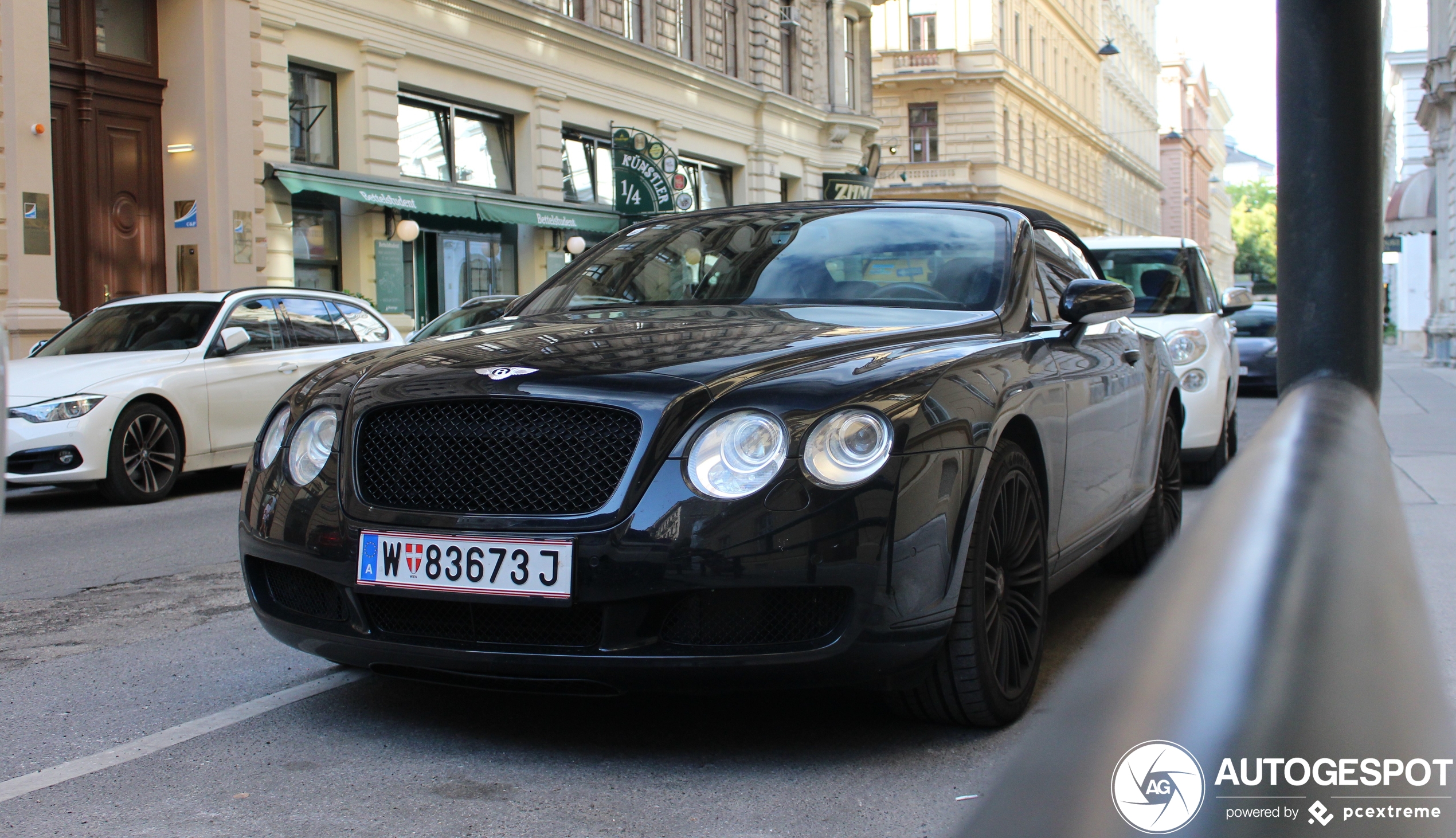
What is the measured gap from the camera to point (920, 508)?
9.41 feet

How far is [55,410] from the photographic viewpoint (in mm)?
8539

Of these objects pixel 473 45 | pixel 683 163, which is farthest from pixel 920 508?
pixel 683 163

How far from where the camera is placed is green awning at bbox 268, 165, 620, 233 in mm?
17922

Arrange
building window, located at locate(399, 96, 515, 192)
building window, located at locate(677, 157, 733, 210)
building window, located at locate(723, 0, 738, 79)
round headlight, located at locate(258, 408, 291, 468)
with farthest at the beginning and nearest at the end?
1. building window, located at locate(723, 0, 738, 79)
2. building window, located at locate(677, 157, 733, 210)
3. building window, located at locate(399, 96, 515, 192)
4. round headlight, located at locate(258, 408, 291, 468)

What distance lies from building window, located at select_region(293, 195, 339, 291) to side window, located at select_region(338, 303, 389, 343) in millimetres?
7517

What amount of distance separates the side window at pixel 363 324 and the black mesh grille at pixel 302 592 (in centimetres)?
785

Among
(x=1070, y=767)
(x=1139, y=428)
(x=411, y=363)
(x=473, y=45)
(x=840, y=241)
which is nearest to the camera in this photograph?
(x=1070, y=767)

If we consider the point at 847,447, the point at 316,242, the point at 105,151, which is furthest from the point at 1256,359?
the point at 847,447

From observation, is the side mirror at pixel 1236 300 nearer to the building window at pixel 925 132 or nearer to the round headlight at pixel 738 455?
the round headlight at pixel 738 455

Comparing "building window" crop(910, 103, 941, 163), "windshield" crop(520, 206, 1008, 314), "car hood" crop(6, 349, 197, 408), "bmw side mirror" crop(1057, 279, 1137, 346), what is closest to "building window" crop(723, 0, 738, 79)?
"building window" crop(910, 103, 941, 163)

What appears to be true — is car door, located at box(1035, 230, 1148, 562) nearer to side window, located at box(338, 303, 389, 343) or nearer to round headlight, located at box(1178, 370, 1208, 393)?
round headlight, located at box(1178, 370, 1208, 393)

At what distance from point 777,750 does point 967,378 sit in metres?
0.97

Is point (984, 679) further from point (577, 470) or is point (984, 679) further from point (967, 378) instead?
point (577, 470)

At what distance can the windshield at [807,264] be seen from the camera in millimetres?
4133
